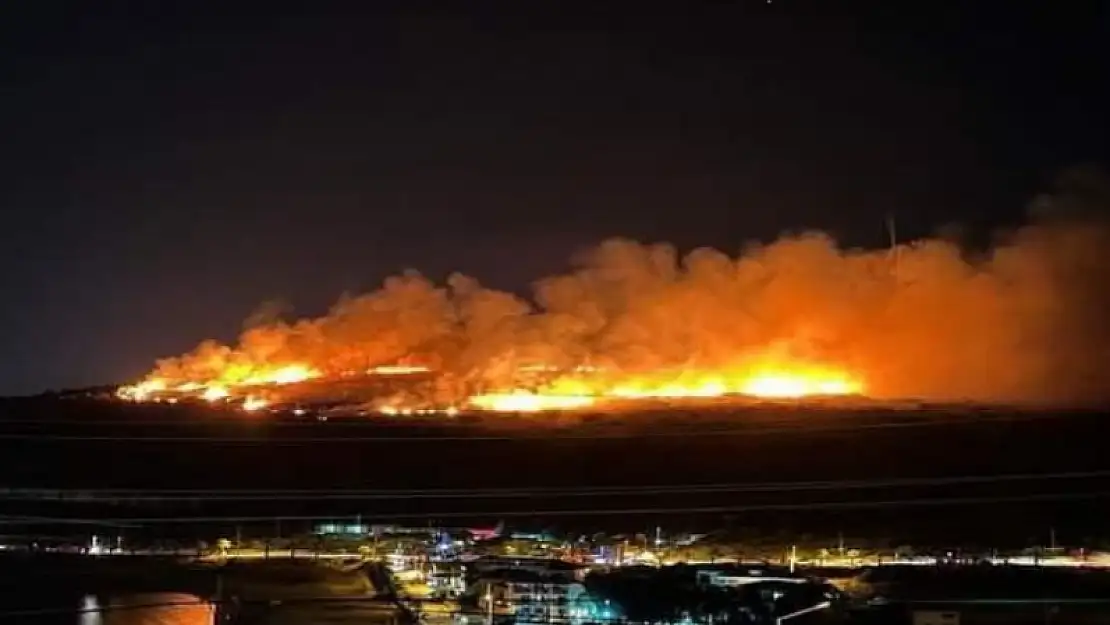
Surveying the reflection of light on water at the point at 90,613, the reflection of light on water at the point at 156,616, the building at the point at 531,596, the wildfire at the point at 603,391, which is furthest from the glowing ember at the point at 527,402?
the reflection of light on water at the point at 156,616

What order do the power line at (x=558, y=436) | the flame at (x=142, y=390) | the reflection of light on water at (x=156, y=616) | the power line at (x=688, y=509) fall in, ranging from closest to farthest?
1. the reflection of light on water at (x=156, y=616)
2. the power line at (x=688, y=509)
3. the power line at (x=558, y=436)
4. the flame at (x=142, y=390)

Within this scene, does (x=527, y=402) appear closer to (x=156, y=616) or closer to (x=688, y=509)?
(x=688, y=509)

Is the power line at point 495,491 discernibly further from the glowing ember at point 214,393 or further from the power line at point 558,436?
the glowing ember at point 214,393

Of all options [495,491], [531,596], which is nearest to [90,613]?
[531,596]

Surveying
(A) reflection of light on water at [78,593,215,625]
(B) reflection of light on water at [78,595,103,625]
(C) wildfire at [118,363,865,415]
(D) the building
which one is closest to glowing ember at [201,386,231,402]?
(C) wildfire at [118,363,865,415]

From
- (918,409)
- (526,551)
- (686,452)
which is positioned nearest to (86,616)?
(526,551)

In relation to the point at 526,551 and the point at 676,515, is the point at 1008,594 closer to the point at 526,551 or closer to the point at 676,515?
the point at 526,551
